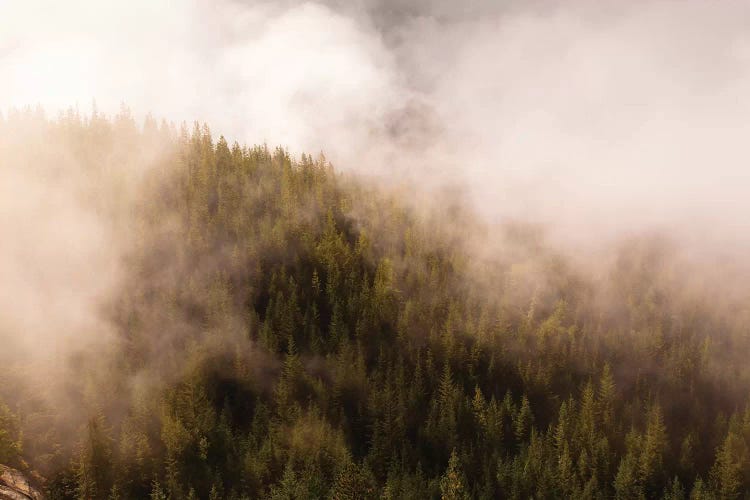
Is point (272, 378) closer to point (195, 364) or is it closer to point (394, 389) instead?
point (195, 364)

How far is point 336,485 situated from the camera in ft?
441

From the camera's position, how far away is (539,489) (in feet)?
508

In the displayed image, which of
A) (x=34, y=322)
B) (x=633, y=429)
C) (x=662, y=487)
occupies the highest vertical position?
(x=34, y=322)

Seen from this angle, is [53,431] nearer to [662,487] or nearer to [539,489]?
[539,489]

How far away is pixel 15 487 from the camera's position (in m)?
117

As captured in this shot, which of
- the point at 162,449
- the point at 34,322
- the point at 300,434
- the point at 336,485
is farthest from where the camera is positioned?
the point at 34,322

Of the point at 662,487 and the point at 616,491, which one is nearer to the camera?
the point at 616,491

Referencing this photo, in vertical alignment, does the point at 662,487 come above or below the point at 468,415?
below

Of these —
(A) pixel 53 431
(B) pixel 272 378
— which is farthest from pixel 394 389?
(A) pixel 53 431

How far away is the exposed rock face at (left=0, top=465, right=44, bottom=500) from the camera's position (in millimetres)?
113719

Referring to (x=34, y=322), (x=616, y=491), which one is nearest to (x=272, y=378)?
(x=34, y=322)

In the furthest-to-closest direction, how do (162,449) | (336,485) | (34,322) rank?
(34,322) < (162,449) < (336,485)

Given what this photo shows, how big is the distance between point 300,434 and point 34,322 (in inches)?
3484

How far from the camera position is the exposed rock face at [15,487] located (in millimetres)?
113719
